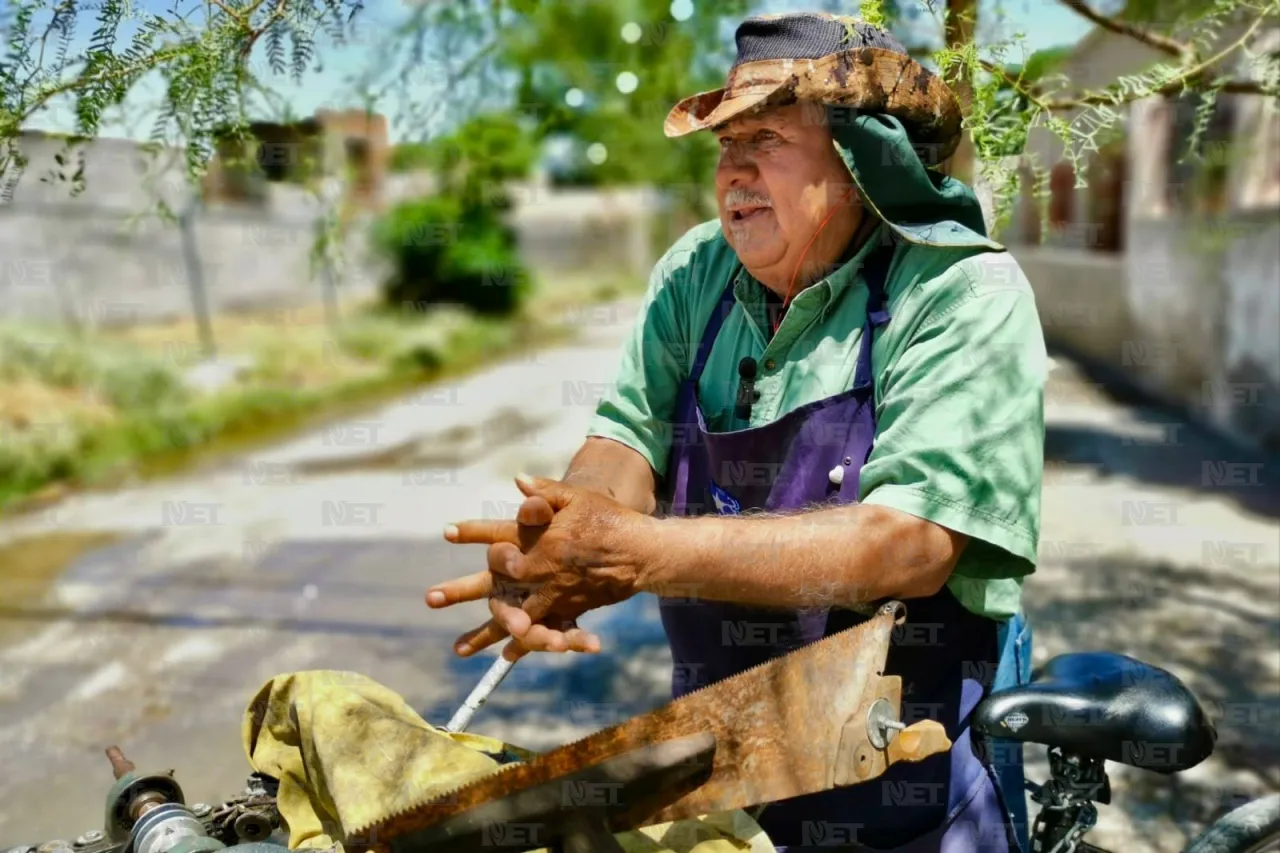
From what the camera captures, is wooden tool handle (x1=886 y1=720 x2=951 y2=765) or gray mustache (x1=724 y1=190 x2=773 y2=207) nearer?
wooden tool handle (x1=886 y1=720 x2=951 y2=765)

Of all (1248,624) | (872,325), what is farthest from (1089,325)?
(872,325)

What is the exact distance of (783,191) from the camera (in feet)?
5.74

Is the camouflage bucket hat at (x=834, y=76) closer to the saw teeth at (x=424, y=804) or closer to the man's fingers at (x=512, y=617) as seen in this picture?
the man's fingers at (x=512, y=617)

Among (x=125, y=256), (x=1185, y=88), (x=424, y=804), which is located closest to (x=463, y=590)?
(x=424, y=804)

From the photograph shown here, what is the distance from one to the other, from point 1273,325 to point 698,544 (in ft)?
24.8

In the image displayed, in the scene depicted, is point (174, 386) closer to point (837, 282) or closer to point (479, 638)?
point (479, 638)

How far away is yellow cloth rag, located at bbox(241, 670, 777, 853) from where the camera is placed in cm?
141

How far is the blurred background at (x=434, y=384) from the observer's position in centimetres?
225

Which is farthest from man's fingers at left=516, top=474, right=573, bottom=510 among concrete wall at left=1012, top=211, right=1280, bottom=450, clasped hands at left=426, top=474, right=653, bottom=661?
concrete wall at left=1012, top=211, right=1280, bottom=450

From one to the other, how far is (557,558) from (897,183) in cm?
80

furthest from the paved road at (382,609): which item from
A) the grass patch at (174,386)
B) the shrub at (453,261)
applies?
the shrub at (453,261)

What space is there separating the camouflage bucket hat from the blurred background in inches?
5.1

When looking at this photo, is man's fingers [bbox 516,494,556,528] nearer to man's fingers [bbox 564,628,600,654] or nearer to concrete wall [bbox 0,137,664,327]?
man's fingers [bbox 564,628,600,654]

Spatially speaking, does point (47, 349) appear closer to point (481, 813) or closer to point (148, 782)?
point (148, 782)
